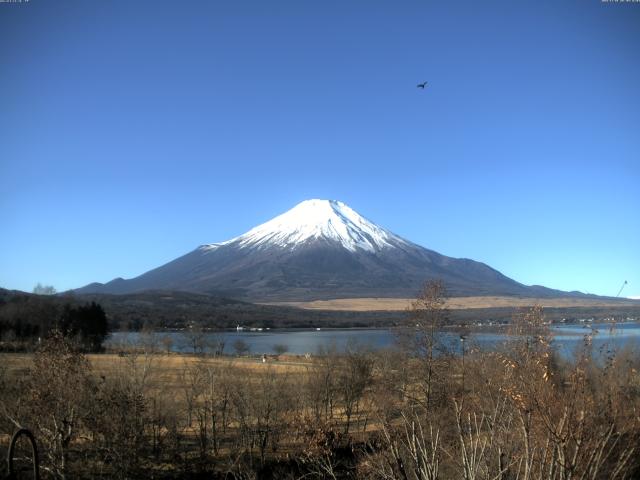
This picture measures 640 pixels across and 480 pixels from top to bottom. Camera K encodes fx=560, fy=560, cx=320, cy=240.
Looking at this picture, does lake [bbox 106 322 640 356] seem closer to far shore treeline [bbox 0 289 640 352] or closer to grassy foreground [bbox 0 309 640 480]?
grassy foreground [bbox 0 309 640 480]

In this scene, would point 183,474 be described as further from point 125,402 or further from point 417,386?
point 417,386

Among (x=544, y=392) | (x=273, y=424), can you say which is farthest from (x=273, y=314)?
(x=544, y=392)

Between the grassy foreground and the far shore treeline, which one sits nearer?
the grassy foreground

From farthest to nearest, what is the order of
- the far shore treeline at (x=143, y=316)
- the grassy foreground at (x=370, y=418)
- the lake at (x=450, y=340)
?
the far shore treeline at (x=143, y=316) → the lake at (x=450, y=340) → the grassy foreground at (x=370, y=418)

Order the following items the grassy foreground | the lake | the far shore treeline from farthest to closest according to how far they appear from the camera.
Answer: the far shore treeline < the lake < the grassy foreground

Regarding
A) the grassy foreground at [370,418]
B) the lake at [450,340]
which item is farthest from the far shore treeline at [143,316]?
the grassy foreground at [370,418]

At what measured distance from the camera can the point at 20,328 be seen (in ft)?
266

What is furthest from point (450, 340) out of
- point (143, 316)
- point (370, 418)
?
point (143, 316)

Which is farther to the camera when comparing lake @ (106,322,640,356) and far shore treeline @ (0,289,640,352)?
far shore treeline @ (0,289,640,352)

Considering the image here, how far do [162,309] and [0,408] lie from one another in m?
160

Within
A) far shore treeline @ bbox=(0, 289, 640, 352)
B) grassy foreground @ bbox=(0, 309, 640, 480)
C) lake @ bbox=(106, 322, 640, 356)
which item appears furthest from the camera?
far shore treeline @ bbox=(0, 289, 640, 352)

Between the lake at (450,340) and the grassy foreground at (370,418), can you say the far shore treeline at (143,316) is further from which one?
the grassy foreground at (370,418)

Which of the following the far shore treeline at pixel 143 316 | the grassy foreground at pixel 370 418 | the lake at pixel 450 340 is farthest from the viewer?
the far shore treeline at pixel 143 316

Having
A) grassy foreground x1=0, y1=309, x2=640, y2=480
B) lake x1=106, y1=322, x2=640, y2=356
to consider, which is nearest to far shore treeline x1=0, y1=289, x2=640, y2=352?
A: lake x1=106, y1=322, x2=640, y2=356
